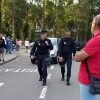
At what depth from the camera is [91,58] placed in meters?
4.07

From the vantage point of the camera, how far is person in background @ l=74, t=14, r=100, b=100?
400cm

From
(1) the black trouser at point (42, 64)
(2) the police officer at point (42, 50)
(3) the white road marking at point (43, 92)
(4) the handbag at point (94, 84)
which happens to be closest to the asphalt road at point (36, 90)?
(3) the white road marking at point (43, 92)

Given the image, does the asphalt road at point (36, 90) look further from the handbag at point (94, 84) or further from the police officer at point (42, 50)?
the handbag at point (94, 84)

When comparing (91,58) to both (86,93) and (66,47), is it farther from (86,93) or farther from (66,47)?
(66,47)

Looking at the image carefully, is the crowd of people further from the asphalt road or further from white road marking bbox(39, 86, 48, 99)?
white road marking bbox(39, 86, 48, 99)

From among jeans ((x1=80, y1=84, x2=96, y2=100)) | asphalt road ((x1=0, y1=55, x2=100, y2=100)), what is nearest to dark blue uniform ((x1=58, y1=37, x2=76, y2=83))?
asphalt road ((x1=0, y1=55, x2=100, y2=100))

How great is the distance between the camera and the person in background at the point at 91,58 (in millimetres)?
4000

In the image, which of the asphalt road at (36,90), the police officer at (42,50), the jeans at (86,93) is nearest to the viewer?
the jeans at (86,93)

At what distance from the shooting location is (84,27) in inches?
2591

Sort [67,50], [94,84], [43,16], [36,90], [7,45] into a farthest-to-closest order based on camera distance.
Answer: [43,16] < [7,45] < [67,50] < [36,90] < [94,84]

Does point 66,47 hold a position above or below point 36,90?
above

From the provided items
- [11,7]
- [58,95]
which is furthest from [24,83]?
[11,7]

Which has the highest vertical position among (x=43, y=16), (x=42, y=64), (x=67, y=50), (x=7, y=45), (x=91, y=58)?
(x=43, y=16)

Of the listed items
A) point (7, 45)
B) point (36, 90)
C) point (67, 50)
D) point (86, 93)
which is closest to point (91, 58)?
point (86, 93)
